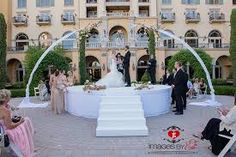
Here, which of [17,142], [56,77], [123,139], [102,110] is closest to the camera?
[17,142]

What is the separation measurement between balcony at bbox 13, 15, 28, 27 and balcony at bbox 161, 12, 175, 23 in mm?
17679

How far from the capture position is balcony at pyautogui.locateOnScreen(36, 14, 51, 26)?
52.2m

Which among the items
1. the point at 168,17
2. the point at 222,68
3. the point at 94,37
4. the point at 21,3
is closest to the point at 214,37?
the point at 222,68

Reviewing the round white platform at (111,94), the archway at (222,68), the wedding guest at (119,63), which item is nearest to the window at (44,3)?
the archway at (222,68)

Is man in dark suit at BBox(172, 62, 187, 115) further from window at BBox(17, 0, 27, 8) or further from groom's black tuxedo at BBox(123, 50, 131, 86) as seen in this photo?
window at BBox(17, 0, 27, 8)

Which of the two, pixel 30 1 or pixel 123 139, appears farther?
pixel 30 1

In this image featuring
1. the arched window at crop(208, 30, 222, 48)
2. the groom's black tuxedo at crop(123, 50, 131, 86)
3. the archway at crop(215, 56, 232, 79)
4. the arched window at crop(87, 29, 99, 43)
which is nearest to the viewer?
the groom's black tuxedo at crop(123, 50, 131, 86)

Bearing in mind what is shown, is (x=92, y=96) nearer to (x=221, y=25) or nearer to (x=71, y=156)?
(x=71, y=156)

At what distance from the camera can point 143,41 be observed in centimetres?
5000

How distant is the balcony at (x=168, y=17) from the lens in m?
51.7

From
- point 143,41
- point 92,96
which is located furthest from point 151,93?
point 143,41

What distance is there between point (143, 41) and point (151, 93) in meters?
34.6

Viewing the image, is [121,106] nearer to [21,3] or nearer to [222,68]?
[222,68]

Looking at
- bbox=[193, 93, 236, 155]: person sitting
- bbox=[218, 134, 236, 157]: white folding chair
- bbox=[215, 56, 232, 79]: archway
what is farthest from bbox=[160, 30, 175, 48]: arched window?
bbox=[218, 134, 236, 157]: white folding chair
